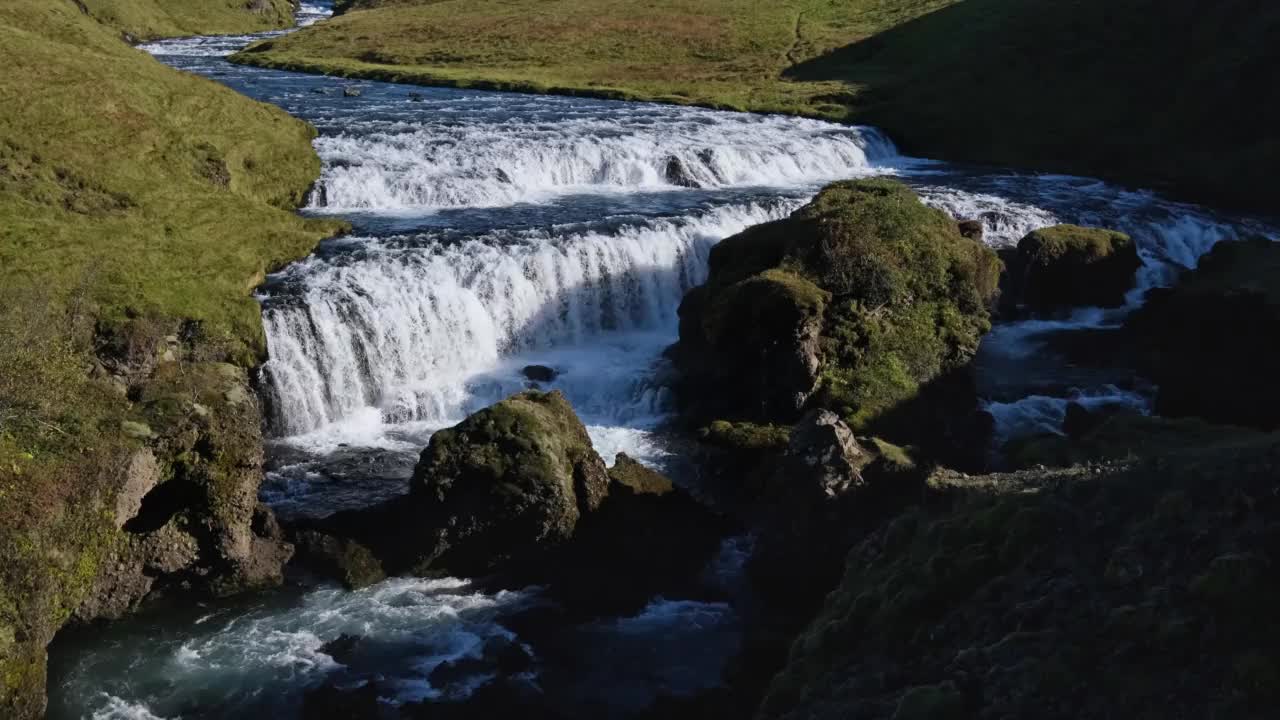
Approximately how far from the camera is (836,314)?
29797 mm

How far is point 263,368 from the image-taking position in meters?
29.0

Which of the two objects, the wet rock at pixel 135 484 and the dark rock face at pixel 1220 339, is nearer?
the wet rock at pixel 135 484

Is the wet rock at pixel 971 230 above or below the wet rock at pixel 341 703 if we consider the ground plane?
above

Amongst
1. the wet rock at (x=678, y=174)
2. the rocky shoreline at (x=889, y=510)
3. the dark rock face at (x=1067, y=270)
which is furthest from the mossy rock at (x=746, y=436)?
the wet rock at (x=678, y=174)

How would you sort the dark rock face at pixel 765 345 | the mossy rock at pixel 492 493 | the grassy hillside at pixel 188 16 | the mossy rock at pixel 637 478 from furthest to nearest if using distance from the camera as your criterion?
the grassy hillside at pixel 188 16 < the dark rock face at pixel 765 345 < the mossy rock at pixel 637 478 < the mossy rock at pixel 492 493

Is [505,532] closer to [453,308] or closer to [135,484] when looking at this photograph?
[135,484]

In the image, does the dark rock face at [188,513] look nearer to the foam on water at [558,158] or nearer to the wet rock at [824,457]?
the wet rock at [824,457]

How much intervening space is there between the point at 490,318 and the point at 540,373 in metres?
2.90

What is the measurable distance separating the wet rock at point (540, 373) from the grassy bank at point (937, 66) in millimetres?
38128

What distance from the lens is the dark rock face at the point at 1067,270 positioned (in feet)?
130

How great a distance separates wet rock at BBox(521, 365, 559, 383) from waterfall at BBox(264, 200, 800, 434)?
0.53m

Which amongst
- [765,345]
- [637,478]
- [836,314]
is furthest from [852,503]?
[836,314]

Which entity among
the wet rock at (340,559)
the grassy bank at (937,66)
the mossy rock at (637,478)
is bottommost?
the wet rock at (340,559)

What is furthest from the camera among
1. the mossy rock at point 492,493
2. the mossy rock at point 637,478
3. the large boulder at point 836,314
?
the large boulder at point 836,314
